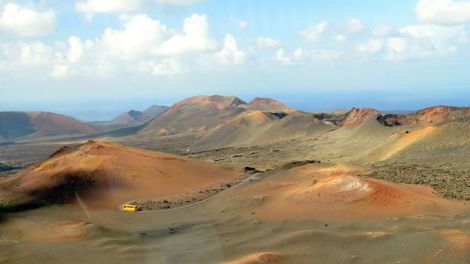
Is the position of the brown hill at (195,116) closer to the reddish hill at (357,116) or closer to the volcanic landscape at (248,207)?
the reddish hill at (357,116)

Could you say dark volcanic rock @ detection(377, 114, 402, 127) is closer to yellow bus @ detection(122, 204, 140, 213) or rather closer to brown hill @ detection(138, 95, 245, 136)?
yellow bus @ detection(122, 204, 140, 213)

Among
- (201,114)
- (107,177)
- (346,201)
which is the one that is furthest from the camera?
(201,114)

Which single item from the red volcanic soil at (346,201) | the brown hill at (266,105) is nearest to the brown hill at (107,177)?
the red volcanic soil at (346,201)

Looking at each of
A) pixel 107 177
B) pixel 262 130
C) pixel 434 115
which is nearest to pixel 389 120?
pixel 434 115

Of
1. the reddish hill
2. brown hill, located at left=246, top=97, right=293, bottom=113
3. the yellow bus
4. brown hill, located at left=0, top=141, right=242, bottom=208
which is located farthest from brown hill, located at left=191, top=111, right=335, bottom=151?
the yellow bus

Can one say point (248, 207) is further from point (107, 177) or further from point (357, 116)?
point (357, 116)
